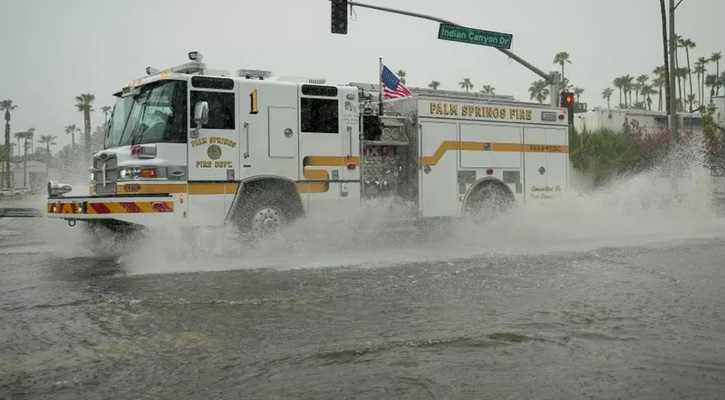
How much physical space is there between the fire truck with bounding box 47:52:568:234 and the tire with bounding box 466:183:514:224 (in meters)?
0.02

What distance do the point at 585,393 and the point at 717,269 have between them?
641 cm

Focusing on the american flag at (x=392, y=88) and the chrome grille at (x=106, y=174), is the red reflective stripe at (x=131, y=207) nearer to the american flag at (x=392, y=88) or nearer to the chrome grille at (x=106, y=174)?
the chrome grille at (x=106, y=174)

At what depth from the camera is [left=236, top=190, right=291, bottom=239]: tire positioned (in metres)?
11.1

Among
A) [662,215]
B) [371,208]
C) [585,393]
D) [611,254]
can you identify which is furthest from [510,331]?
[662,215]

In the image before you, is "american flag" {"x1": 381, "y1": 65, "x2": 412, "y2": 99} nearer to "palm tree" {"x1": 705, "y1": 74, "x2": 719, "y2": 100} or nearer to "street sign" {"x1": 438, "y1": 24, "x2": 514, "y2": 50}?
"street sign" {"x1": 438, "y1": 24, "x2": 514, "y2": 50}

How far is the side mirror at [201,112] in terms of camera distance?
34.0 ft

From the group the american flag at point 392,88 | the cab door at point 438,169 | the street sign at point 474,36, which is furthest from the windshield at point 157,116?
the street sign at point 474,36

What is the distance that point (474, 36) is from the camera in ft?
68.4

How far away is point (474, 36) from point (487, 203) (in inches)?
319

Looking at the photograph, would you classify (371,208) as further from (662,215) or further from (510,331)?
(662,215)

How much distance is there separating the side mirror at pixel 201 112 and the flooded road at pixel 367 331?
2.07 meters

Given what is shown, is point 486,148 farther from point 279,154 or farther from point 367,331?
point 367,331

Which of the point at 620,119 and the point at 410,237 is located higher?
the point at 620,119

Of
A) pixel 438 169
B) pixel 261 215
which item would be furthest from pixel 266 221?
pixel 438 169
